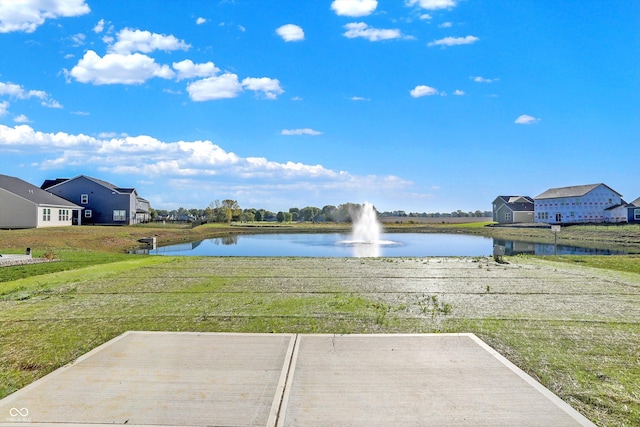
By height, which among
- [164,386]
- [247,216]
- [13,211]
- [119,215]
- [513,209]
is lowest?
[164,386]

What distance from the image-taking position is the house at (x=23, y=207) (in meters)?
33.4

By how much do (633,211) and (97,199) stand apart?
70395 mm

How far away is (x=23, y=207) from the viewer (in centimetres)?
3372

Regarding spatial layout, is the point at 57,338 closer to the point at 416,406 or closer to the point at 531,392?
the point at 416,406

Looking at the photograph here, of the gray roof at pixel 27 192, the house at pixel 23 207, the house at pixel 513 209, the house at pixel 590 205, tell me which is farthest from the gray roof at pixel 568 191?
the house at pixel 23 207

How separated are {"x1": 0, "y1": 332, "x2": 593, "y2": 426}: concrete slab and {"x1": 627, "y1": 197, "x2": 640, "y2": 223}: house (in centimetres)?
6097

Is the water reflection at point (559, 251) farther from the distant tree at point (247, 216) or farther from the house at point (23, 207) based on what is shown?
the distant tree at point (247, 216)

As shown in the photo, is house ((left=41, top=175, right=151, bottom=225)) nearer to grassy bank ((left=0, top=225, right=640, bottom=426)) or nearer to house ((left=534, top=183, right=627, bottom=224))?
grassy bank ((left=0, top=225, right=640, bottom=426))

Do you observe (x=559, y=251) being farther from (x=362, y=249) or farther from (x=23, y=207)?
(x=23, y=207)

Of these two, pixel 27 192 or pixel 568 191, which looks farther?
pixel 568 191

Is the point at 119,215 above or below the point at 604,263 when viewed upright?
above

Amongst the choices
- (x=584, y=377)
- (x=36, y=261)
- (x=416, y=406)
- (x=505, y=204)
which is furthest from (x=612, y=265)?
(x=505, y=204)

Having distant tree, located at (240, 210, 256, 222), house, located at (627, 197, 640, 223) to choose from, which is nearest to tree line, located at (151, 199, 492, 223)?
distant tree, located at (240, 210, 256, 222)

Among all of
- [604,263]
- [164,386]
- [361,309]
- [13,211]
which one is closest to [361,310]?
[361,309]
